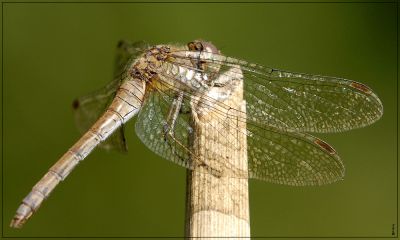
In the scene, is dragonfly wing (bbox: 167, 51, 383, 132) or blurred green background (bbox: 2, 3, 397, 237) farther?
blurred green background (bbox: 2, 3, 397, 237)

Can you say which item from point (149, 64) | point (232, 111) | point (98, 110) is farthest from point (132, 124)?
point (232, 111)

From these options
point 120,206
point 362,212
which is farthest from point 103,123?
point 362,212

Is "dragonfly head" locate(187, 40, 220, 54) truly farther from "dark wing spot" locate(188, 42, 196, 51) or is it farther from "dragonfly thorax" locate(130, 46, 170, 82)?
"dragonfly thorax" locate(130, 46, 170, 82)

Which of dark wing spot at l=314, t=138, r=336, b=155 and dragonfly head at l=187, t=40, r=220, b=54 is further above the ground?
dragonfly head at l=187, t=40, r=220, b=54

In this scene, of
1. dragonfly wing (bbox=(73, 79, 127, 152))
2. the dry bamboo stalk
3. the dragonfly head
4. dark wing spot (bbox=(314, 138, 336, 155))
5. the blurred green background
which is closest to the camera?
the dry bamboo stalk

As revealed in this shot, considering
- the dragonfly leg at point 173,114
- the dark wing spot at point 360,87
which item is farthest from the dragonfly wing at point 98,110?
the dark wing spot at point 360,87

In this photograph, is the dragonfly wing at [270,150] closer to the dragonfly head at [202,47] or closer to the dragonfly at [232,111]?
the dragonfly at [232,111]

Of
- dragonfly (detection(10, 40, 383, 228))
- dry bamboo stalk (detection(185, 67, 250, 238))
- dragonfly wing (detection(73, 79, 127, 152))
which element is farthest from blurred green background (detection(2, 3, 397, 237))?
dry bamboo stalk (detection(185, 67, 250, 238))
